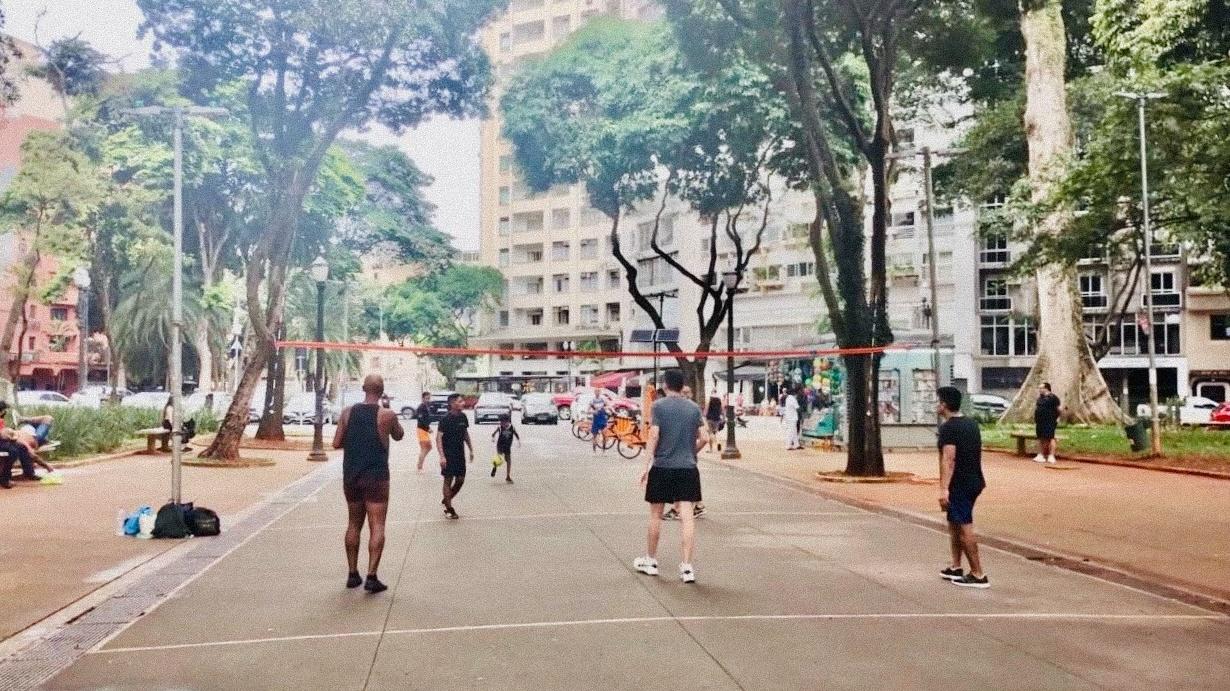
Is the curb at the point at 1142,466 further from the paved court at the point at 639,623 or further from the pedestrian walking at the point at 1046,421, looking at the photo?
the paved court at the point at 639,623

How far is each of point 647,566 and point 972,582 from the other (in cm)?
272

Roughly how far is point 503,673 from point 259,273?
2199 centimetres

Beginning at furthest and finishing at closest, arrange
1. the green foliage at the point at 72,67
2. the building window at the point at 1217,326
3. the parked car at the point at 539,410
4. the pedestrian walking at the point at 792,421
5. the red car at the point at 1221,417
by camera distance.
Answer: the building window at the point at 1217,326, the parked car at the point at 539,410, the red car at the point at 1221,417, the green foliage at the point at 72,67, the pedestrian walking at the point at 792,421

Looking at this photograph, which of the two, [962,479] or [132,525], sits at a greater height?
[962,479]

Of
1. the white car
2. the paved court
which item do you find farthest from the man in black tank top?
the white car

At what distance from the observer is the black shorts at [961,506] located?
9.66 m

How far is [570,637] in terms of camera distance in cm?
738

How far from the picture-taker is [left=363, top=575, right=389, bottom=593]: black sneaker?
9156mm

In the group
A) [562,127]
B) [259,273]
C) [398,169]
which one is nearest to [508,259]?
[398,169]

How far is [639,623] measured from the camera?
309 inches

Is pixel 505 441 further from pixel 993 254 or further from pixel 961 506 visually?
pixel 993 254

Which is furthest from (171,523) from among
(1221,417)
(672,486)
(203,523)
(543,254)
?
(543,254)

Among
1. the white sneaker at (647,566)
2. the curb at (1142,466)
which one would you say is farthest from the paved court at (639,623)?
the curb at (1142,466)

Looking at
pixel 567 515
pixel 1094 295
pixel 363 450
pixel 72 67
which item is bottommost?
pixel 567 515
